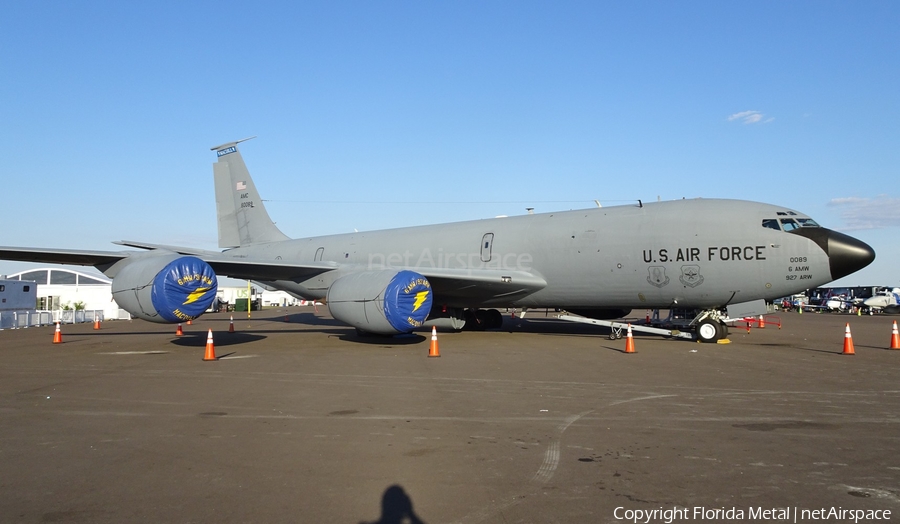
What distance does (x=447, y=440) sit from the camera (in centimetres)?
631

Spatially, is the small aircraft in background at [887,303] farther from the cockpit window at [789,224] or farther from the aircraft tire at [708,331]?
the cockpit window at [789,224]

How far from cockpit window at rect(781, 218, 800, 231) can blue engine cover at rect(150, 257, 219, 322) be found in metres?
14.4

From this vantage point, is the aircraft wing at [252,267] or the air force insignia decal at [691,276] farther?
the aircraft wing at [252,267]

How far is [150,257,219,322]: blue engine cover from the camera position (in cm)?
1524

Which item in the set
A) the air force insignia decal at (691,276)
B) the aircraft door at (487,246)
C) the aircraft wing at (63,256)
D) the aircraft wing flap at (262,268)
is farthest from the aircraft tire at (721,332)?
the aircraft wing at (63,256)

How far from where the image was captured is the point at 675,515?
417 cm

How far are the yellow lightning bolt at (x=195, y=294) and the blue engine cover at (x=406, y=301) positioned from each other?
4.61m

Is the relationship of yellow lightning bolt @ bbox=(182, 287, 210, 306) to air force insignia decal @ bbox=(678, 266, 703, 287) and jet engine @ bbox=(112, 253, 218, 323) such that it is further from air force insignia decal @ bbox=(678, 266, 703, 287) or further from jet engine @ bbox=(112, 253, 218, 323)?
air force insignia decal @ bbox=(678, 266, 703, 287)

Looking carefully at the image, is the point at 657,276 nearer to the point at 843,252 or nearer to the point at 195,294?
the point at 843,252

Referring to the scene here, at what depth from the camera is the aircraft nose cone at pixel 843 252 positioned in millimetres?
14531

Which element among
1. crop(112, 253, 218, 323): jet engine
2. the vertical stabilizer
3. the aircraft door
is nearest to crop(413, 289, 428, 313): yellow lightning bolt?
the aircraft door

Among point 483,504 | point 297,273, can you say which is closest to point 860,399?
point 483,504
